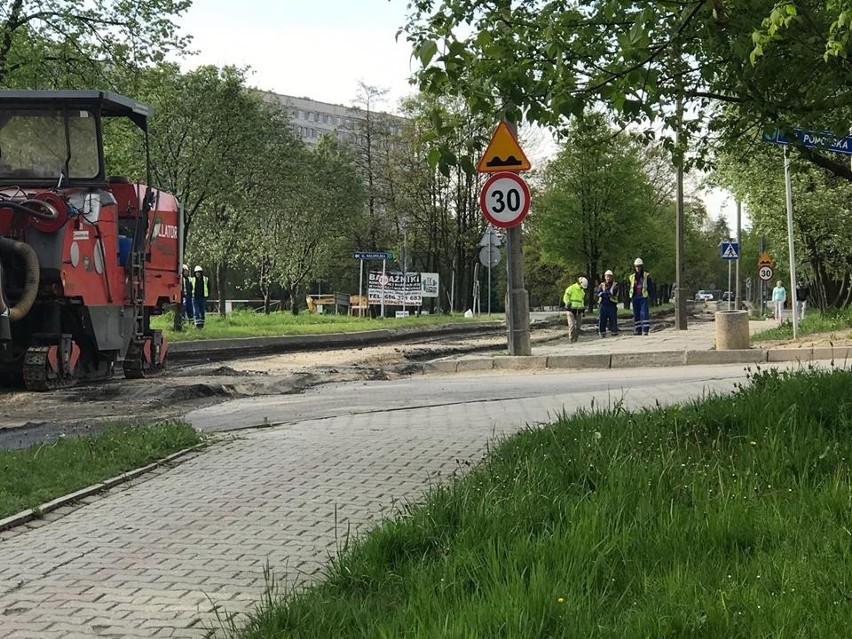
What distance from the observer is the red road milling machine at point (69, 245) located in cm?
1137

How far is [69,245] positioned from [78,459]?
194 inches

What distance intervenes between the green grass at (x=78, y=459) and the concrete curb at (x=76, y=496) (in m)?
0.07

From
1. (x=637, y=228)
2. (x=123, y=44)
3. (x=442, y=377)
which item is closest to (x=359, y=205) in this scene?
(x=637, y=228)

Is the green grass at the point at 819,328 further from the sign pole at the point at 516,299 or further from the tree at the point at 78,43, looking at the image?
the tree at the point at 78,43

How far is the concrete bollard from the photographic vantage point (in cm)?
1642

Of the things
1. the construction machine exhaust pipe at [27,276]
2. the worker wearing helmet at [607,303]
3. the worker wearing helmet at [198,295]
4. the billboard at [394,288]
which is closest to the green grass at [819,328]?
the worker wearing helmet at [607,303]

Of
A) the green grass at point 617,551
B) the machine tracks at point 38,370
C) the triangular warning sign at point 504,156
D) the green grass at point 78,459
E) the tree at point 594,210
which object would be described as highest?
the tree at point 594,210

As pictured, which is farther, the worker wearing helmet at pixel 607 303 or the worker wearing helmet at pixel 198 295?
the worker wearing helmet at pixel 198 295

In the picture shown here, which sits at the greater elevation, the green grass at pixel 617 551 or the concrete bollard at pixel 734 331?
the concrete bollard at pixel 734 331

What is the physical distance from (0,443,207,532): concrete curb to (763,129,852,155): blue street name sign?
5.75 meters

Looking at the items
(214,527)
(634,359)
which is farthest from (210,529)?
(634,359)

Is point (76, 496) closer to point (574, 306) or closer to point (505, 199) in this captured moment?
point (505, 199)

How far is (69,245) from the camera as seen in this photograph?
11633 mm

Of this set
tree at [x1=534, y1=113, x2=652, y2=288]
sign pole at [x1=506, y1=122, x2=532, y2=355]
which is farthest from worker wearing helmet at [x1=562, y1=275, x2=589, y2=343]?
tree at [x1=534, y1=113, x2=652, y2=288]
